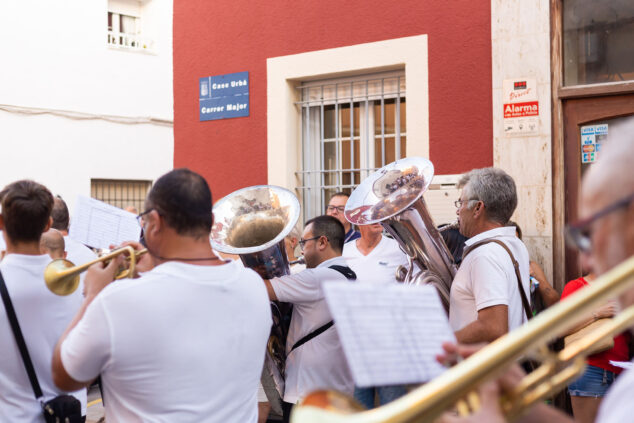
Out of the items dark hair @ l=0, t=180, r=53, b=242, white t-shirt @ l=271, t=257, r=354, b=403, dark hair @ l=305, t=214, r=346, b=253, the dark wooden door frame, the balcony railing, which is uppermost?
the balcony railing

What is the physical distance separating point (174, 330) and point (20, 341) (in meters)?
0.88

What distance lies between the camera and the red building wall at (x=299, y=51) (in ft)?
19.5

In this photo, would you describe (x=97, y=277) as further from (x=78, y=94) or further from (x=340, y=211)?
(x=78, y=94)

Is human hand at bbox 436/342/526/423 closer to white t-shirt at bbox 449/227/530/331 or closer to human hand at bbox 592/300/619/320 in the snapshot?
white t-shirt at bbox 449/227/530/331

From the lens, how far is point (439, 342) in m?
1.31

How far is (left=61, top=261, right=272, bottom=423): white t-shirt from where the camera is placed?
2.04 meters

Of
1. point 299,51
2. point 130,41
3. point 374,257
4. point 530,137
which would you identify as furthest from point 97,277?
point 130,41

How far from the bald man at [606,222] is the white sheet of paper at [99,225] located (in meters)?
2.24

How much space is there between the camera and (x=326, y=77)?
6852 millimetres

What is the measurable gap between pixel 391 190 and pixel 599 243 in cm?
280

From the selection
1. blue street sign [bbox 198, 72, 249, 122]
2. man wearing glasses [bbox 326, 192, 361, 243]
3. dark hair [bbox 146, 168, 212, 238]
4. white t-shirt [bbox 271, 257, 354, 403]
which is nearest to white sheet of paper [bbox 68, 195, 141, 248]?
white t-shirt [bbox 271, 257, 354, 403]

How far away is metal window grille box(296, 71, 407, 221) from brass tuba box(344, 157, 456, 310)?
8.38ft

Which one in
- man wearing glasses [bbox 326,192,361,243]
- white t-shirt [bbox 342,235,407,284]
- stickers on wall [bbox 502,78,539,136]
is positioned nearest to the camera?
white t-shirt [bbox 342,235,407,284]

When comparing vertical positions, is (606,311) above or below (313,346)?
above
